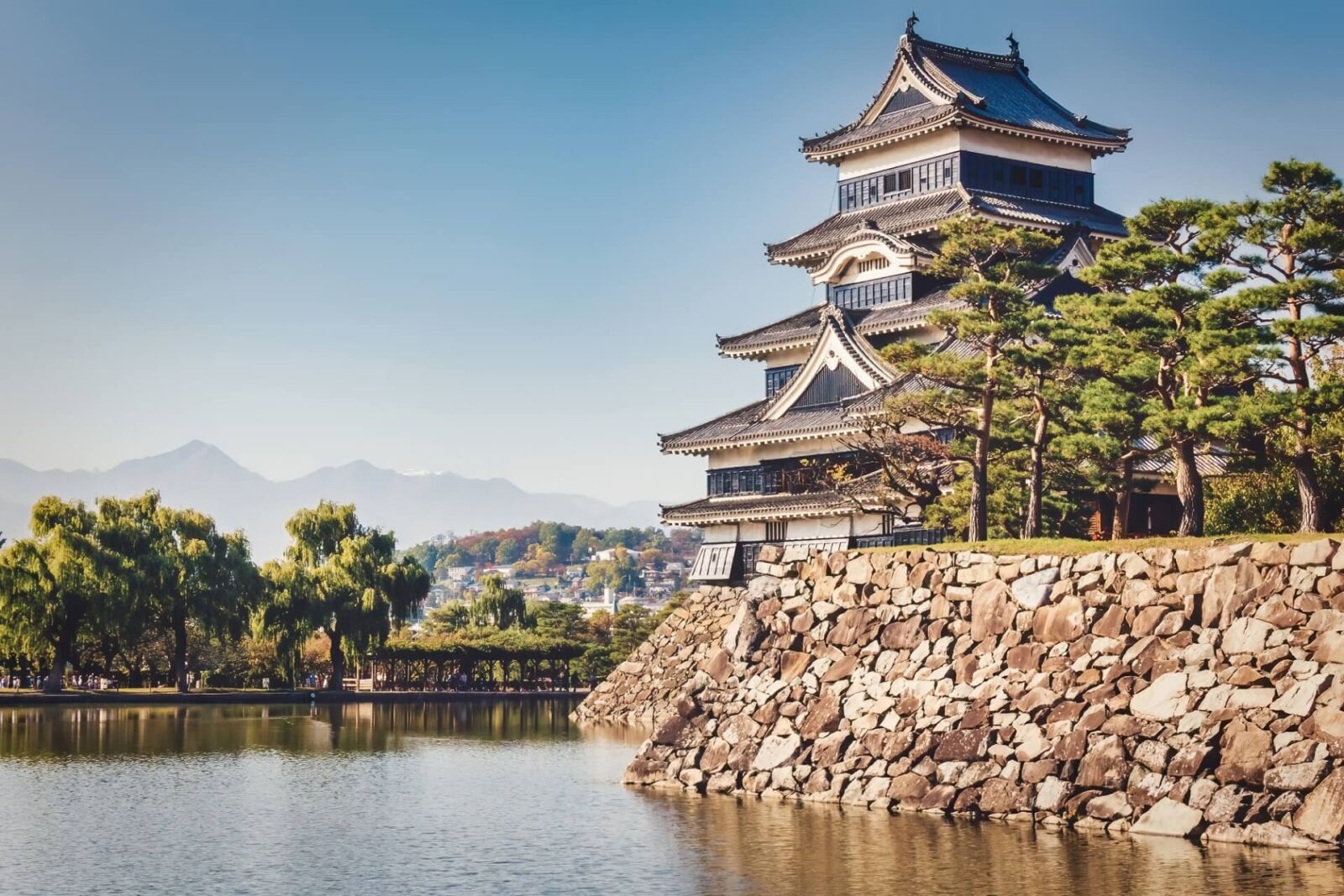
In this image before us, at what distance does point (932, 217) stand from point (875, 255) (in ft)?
6.51

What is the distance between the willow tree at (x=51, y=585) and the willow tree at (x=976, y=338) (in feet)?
103

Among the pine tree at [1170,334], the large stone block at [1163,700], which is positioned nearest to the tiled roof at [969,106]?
the pine tree at [1170,334]

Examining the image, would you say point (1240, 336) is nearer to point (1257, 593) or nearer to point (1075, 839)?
point (1257, 593)

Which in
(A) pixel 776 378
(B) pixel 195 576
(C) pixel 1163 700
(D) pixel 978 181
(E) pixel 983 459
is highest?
(D) pixel 978 181

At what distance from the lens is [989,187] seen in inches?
1869

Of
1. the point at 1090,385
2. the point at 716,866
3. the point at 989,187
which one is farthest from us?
the point at 989,187

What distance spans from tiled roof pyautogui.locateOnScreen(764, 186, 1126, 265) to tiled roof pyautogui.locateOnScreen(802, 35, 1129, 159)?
6.08 feet

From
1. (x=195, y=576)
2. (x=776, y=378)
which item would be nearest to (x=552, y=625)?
(x=195, y=576)

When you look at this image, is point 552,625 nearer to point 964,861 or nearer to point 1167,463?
point 1167,463

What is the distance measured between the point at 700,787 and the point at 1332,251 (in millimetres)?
13934

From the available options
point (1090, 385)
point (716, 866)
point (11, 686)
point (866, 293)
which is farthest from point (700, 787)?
point (11, 686)

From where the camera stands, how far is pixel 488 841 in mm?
25547

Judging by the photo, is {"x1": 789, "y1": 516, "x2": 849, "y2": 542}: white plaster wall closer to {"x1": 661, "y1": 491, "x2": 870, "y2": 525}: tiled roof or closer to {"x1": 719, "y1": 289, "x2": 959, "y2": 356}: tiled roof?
{"x1": 661, "y1": 491, "x2": 870, "y2": 525}: tiled roof

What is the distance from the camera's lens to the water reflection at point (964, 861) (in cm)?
2039
